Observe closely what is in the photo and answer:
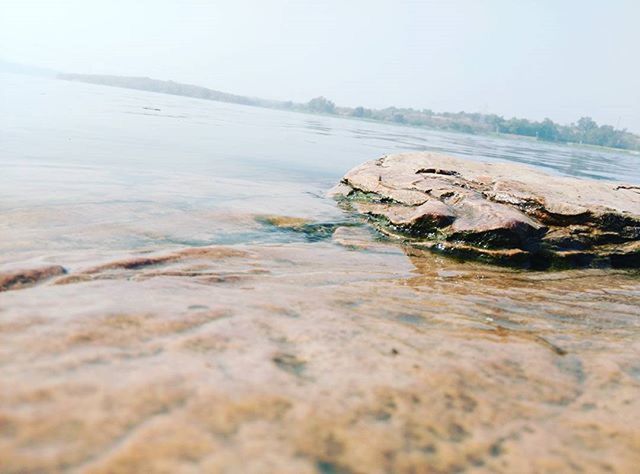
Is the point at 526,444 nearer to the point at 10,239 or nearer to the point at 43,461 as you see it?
the point at 43,461

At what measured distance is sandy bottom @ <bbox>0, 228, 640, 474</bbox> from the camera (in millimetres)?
1542

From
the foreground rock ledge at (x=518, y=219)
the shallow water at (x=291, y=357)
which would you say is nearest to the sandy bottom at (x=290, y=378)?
the shallow water at (x=291, y=357)

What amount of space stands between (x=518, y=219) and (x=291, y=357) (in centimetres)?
459

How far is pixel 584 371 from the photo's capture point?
106 inches

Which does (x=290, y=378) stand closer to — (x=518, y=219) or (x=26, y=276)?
(x=26, y=276)

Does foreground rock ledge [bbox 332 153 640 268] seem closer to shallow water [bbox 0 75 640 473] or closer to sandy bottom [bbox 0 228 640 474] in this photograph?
shallow water [bbox 0 75 640 473]

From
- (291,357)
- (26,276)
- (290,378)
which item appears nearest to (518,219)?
(291,357)

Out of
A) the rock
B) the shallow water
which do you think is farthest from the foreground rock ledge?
the rock

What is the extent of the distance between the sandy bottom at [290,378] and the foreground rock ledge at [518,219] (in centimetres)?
202

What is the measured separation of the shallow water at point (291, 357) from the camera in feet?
5.18

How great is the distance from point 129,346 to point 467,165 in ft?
27.9

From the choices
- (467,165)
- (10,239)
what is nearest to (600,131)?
(467,165)

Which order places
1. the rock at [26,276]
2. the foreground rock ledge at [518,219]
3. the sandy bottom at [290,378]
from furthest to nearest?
1. the foreground rock ledge at [518,219]
2. the rock at [26,276]
3. the sandy bottom at [290,378]

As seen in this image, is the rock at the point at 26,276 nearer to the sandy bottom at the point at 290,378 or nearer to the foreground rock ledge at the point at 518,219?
the sandy bottom at the point at 290,378
